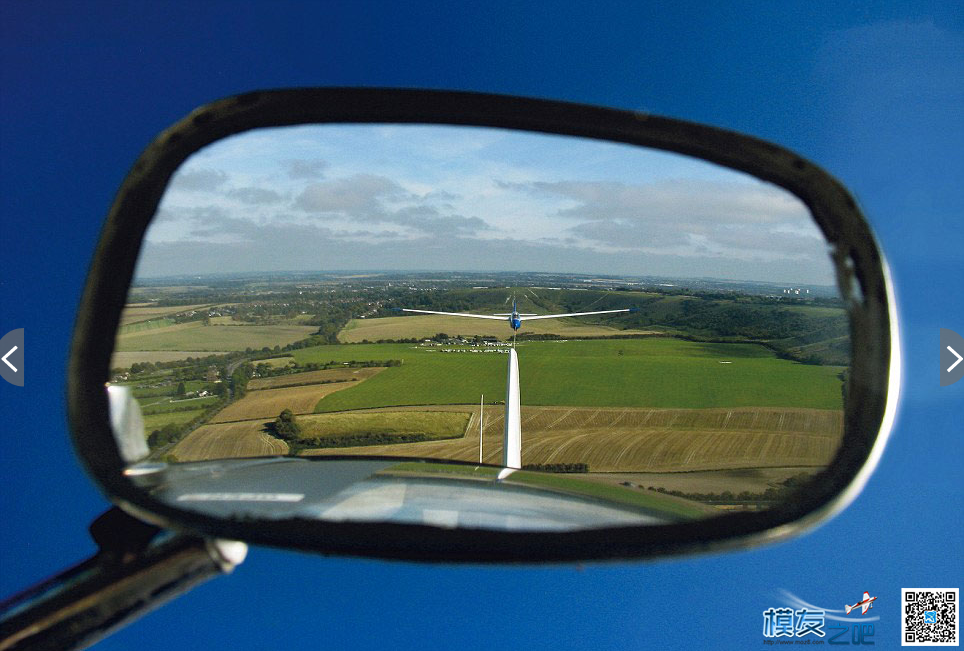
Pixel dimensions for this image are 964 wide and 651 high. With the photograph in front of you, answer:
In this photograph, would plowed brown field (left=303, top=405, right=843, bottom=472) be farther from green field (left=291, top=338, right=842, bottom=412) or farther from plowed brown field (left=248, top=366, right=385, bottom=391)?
plowed brown field (left=248, top=366, right=385, bottom=391)

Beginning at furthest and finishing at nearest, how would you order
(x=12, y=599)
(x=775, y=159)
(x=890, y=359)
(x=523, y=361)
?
1. (x=523, y=361)
2. (x=775, y=159)
3. (x=890, y=359)
4. (x=12, y=599)

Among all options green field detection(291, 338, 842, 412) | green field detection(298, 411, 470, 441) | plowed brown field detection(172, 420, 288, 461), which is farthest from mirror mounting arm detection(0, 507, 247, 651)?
green field detection(291, 338, 842, 412)

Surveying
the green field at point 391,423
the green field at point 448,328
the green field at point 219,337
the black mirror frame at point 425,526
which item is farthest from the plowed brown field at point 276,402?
the black mirror frame at point 425,526

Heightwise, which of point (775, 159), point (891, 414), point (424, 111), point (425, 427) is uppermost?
point (424, 111)

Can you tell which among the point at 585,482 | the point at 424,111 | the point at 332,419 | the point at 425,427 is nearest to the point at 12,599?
the point at 424,111

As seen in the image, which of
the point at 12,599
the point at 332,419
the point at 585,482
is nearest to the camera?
the point at 12,599

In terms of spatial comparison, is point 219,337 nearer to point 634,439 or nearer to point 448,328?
point 448,328

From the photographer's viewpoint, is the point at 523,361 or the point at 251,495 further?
the point at 523,361

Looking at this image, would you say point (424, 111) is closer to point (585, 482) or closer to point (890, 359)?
point (890, 359)
